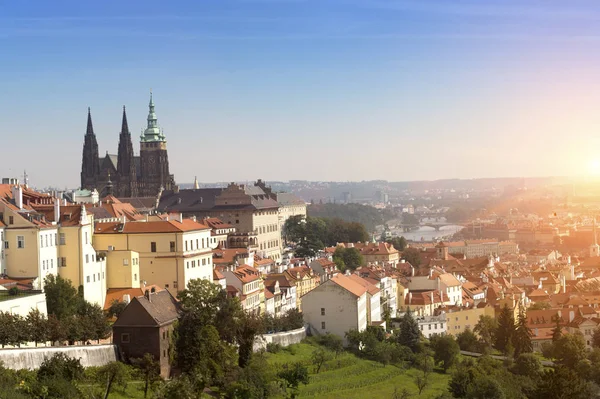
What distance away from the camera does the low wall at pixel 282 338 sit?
53094mm

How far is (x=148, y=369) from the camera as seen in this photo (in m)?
42.6

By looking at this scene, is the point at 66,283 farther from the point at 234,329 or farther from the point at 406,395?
the point at 406,395

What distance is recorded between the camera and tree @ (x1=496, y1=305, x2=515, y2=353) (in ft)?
236

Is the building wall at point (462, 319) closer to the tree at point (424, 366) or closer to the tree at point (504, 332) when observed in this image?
the tree at point (504, 332)

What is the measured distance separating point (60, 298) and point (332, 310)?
20650 mm

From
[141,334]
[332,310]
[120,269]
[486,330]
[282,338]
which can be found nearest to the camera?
[141,334]

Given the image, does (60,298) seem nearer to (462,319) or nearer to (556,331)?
(462,319)

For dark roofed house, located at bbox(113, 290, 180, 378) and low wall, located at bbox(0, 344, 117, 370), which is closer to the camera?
low wall, located at bbox(0, 344, 117, 370)

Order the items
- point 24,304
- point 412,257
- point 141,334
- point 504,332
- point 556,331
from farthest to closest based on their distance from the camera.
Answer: point 412,257 < point 556,331 < point 504,332 < point 141,334 < point 24,304

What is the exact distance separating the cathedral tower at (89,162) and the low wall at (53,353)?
9811 centimetres

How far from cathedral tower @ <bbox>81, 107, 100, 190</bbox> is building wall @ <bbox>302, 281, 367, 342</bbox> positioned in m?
80.0

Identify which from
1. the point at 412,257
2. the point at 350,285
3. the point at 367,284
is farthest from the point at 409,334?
the point at 412,257

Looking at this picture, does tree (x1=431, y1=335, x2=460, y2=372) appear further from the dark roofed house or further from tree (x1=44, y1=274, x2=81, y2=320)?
tree (x1=44, y1=274, x2=81, y2=320)

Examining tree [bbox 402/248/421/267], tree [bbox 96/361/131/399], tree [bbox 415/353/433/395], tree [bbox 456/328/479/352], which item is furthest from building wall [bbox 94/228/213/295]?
tree [bbox 402/248/421/267]
